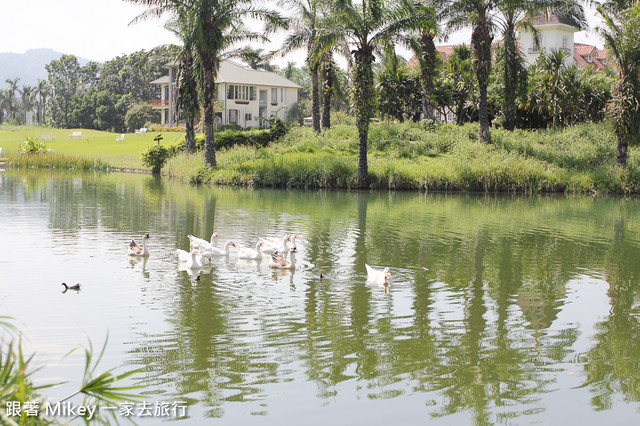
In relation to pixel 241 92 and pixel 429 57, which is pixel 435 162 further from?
pixel 241 92

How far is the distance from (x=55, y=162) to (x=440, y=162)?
3161 cm

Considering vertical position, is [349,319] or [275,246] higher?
[275,246]

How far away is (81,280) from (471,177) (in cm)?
2820

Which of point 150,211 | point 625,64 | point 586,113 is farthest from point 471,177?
point 150,211

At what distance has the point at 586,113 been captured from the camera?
49906mm

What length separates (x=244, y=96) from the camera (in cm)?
8681

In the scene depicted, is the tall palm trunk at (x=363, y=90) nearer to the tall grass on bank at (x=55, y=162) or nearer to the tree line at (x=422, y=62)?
the tree line at (x=422, y=62)

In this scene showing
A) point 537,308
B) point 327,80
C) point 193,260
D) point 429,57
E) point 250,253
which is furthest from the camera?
point 327,80

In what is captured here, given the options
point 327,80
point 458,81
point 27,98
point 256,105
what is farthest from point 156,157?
point 27,98

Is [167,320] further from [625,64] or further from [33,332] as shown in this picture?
[625,64]

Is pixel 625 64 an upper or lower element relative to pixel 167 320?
upper

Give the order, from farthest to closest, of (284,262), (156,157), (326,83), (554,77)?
1. (156,157)
2. (326,83)
3. (554,77)
4. (284,262)

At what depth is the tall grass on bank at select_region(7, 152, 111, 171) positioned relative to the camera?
54750 millimetres

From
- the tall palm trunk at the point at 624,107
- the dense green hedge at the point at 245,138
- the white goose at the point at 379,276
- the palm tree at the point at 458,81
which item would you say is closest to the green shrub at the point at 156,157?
the dense green hedge at the point at 245,138
